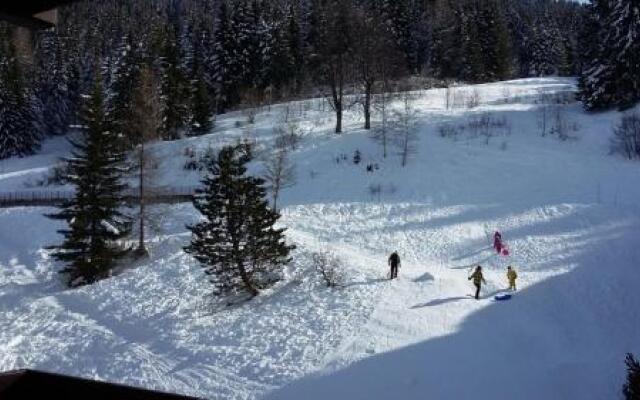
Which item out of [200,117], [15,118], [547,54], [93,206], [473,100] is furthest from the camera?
[547,54]

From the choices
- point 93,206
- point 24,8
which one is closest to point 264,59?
point 93,206

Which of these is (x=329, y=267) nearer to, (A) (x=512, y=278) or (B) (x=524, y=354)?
(A) (x=512, y=278)

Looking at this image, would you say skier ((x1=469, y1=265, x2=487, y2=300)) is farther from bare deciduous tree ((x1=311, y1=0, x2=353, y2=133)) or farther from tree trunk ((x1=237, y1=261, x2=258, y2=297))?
bare deciduous tree ((x1=311, y1=0, x2=353, y2=133))

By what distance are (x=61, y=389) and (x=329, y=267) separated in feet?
79.0

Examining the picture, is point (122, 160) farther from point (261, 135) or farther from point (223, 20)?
point (223, 20)

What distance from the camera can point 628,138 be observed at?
38.5 meters

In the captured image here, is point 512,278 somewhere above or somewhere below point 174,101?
below

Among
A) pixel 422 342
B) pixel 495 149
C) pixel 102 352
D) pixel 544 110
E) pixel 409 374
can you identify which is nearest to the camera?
pixel 409 374

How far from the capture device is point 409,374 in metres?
18.5

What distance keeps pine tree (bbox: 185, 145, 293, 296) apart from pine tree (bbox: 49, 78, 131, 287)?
666 cm

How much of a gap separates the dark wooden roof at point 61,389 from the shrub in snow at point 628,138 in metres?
39.9

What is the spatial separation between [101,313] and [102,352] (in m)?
4.24

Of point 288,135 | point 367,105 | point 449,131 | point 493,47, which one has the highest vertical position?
point 493,47

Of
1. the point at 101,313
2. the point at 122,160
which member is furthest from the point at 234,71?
the point at 101,313
